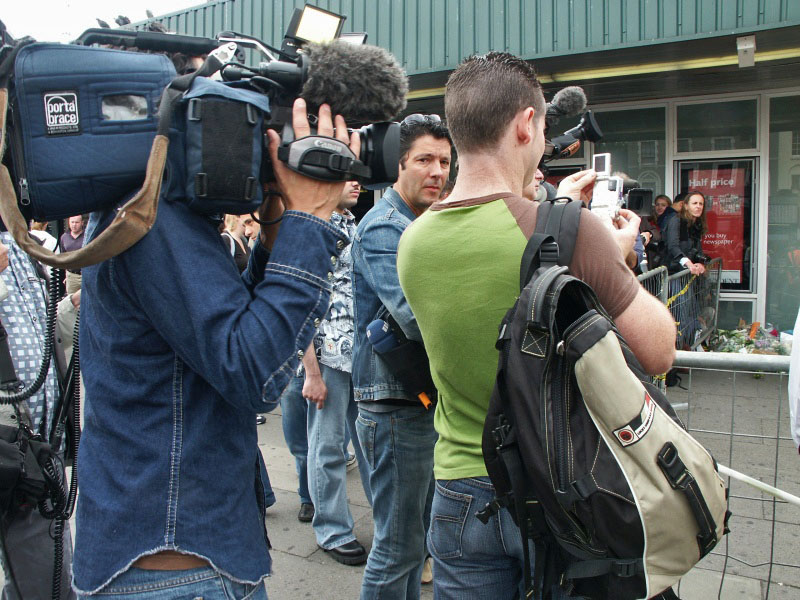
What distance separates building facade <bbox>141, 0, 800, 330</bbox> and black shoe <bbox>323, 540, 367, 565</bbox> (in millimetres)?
5208

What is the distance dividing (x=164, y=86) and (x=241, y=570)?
93 cm

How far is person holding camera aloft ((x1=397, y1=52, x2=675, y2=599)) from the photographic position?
1.61m

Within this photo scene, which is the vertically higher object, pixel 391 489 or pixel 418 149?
pixel 418 149

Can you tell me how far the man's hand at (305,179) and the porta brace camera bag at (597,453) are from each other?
1.54ft

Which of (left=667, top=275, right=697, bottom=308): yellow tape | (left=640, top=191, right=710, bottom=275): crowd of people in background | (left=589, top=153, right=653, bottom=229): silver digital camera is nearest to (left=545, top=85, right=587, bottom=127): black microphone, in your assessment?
(left=589, top=153, right=653, bottom=229): silver digital camera

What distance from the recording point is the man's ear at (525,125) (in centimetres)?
181

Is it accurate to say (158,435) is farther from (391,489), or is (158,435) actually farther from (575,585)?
(391,489)

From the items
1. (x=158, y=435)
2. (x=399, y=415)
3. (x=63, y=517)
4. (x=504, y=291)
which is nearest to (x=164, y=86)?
(x=158, y=435)

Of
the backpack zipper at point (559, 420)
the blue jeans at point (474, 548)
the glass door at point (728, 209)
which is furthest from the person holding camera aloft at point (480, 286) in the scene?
the glass door at point (728, 209)

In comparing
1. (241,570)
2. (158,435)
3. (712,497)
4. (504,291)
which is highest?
(504,291)

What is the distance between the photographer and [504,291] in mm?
1676

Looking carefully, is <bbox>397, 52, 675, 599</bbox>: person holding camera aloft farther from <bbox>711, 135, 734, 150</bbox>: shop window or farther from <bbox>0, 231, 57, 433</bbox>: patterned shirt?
<bbox>711, 135, 734, 150</bbox>: shop window

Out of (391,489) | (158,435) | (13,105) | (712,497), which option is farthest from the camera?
(391,489)

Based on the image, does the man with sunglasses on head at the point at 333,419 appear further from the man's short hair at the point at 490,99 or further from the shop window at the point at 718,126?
the shop window at the point at 718,126
